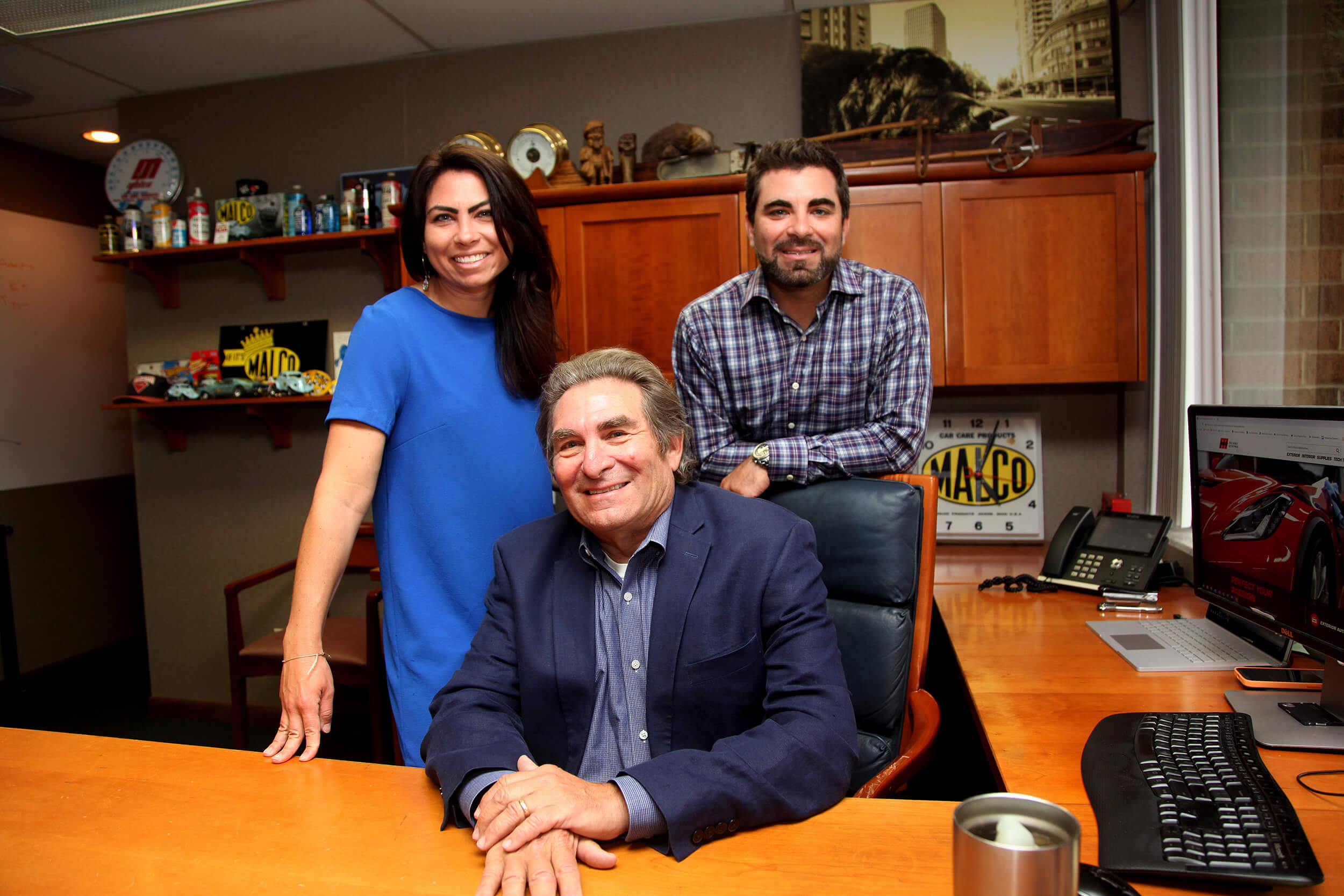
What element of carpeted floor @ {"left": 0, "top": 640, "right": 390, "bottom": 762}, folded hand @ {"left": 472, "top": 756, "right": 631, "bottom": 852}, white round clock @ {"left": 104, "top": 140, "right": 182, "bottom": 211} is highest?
white round clock @ {"left": 104, "top": 140, "right": 182, "bottom": 211}

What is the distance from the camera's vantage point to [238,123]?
148 inches

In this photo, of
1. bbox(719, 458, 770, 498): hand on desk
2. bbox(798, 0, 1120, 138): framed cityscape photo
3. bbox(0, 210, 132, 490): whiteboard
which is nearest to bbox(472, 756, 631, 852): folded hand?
bbox(719, 458, 770, 498): hand on desk

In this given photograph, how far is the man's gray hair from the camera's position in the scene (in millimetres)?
1354

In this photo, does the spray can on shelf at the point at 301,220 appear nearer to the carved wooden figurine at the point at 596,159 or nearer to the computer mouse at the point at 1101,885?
the carved wooden figurine at the point at 596,159

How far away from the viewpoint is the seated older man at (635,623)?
1.16 meters

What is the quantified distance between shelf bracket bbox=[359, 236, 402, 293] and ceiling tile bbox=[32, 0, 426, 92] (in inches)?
31.3

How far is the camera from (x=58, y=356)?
4.64 metres

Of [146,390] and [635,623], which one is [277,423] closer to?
[146,390]

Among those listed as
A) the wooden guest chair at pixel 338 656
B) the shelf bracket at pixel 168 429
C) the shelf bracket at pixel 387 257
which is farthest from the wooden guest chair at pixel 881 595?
the shelf bracket at pixel 168 429

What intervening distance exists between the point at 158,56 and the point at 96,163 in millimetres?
1933

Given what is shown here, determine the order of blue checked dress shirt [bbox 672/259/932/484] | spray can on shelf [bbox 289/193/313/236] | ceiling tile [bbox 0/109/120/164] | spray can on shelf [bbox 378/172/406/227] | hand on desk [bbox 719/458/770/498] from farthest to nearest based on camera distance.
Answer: ceiling tile [bbox 0/109/120/164], spray can on shelf [bbox 289/193/313/236], spray can on shelf [bbox 378/172/406/227], blue checked dress shirt [bbox 672/259/932/484], hand on desk [bbox 719/458/770/498]

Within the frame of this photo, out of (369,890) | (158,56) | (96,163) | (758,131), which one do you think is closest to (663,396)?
(369,890)

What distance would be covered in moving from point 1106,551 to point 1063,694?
3.26ft

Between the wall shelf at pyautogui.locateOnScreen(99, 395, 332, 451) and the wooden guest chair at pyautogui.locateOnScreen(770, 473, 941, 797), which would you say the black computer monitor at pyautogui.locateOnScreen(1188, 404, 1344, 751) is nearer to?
the wooden guest chair at pyautogui.locateOnScreen(770, 473, 941, 797)
